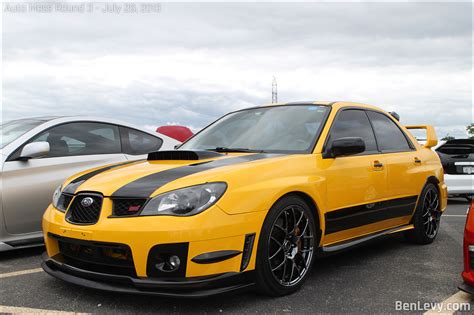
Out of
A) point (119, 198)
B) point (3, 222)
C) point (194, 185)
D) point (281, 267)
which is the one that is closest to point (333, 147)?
point (281, 267)

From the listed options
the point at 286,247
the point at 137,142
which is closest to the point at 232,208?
the point at 286,247

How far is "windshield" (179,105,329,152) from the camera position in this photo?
410cm

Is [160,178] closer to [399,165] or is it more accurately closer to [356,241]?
[356,241]

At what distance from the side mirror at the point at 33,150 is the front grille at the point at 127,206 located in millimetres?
1837

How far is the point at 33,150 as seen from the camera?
4.56 m

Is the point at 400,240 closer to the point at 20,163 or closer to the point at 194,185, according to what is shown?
the point at 194,185

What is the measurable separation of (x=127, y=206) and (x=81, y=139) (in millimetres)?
2447

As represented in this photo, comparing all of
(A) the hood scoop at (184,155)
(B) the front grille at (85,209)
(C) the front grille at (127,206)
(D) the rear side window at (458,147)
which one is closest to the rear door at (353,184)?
(A) the hood scoop at (184,155)

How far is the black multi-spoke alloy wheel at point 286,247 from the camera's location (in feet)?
10.7

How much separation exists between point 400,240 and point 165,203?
352cm

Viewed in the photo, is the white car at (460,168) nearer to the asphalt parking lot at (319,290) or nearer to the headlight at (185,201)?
the asphalt parking lot at (319,290)

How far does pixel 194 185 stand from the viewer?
3.09 m

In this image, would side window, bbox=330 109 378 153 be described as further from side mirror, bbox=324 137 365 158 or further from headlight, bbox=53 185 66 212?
headlight, bbox=53 185 66 212

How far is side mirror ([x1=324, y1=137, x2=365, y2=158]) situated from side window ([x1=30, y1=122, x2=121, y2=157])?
263 cm
